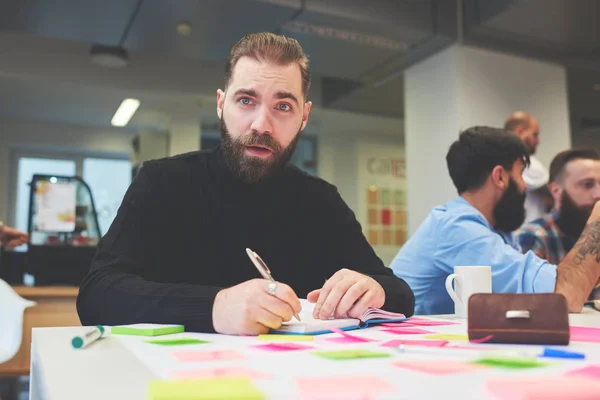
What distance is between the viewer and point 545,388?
1.55 feet

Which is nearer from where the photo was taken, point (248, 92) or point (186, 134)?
point (248, 92)

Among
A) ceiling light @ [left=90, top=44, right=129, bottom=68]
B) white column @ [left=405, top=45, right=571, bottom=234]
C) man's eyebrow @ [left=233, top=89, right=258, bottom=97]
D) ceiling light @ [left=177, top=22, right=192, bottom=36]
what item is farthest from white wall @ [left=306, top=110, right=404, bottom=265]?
man's eyebrow @ [left=233, top=89, right=258, bottom=97]

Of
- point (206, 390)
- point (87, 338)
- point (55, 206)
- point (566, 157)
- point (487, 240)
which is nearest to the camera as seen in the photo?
point (206, 390)

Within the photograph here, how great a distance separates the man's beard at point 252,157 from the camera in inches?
52.3

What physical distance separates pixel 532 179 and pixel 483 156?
161 centimetres

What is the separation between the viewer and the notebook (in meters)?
0.87

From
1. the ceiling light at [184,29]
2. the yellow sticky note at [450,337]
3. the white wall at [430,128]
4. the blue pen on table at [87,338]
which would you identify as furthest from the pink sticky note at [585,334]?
the ceiling light at [184,29]

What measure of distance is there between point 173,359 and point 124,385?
0.12 metres

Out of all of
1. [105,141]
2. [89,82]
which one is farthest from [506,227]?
[105,141]

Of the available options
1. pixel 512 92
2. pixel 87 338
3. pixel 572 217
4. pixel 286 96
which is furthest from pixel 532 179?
pixel 87 338

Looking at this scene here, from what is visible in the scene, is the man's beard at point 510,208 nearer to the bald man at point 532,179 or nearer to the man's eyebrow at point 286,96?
the man's eyebrow at point 286,96

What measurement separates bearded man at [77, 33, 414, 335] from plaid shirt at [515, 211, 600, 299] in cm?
118

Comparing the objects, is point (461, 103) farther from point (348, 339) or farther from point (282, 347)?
point (282, 347)

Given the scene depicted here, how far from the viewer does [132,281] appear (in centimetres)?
104
